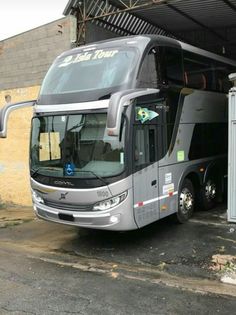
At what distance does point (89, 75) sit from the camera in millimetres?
7574

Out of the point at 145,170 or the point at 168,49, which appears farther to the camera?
the point at 168,49

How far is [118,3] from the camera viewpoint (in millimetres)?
11617

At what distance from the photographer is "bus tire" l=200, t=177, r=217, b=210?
992 cm

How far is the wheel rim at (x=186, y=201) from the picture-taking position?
8867 mm

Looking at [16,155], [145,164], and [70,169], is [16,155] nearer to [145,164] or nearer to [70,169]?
[70,169]

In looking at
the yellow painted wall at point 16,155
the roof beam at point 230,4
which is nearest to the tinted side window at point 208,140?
the roof beam at point 230,4

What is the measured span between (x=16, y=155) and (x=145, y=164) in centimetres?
682

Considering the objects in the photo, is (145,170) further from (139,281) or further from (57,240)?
(57,240)

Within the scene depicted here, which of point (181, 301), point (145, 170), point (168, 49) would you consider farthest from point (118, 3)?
point (181, 301)

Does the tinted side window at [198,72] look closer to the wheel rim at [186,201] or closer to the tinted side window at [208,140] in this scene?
the tinted side window at [208,140]

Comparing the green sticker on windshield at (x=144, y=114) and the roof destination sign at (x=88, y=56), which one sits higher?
the roof destination sign at (x=88, y=56)

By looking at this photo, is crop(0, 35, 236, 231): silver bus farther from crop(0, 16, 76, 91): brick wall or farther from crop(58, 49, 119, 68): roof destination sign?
crop(0, 16, 76, 91): brick wall

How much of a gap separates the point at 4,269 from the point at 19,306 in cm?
174

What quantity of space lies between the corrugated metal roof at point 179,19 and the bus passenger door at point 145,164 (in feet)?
12.9
